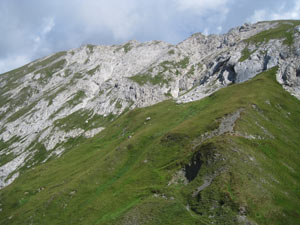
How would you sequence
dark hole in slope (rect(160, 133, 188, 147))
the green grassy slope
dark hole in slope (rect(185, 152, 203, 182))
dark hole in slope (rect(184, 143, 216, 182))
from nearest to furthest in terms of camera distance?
the green grassy slope → dark hole in slope (rect(184, 143, 216, 182)) → dark hole in slope (rect(185, 152, 203, 182)) → dark hole in slope (rect(160, 133, 188, 147))

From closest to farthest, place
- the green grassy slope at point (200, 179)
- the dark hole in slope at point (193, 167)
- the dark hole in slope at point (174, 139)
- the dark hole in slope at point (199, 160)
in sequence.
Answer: the green grassy slope at point (200, 179) → the dark hole in slope at point (199, 160) → the dark hole in slope at point (193, 167) → the dark hole in slope at point (174, 139)

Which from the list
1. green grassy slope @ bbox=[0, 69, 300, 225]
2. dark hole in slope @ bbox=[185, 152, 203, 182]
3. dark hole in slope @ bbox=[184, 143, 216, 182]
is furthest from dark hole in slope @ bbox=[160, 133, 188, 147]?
dark hole in slope @ bbox=[184, 143, 216, 182]

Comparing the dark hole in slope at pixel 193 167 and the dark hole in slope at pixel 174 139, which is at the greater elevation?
the dark hole in slope at pixel 174 139

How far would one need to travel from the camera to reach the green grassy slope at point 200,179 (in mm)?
31344

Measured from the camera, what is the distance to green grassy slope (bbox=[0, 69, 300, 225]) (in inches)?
1234

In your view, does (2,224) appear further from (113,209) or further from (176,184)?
(176,184)

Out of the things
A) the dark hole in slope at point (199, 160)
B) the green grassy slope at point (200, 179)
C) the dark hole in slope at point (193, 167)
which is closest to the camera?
the green grassy slope at point (200, 179)

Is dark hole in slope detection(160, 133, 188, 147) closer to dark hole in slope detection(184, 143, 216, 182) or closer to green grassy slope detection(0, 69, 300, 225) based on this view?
green grassy slope detection(0, 69, 300, 225)

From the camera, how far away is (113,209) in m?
43.2

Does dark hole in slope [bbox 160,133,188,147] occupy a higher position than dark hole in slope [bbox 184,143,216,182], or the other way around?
dark hole in slope [bbox 160,133,188,147]

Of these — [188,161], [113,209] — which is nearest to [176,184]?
[188,161]

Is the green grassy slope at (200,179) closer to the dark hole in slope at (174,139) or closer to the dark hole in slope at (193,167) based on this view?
the dark hole in slope at (174,139)

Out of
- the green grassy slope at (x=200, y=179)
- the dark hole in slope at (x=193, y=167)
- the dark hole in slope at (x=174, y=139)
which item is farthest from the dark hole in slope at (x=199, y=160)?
the dark hole in slope at (x=174, y=139)

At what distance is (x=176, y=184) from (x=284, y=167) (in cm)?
1970
